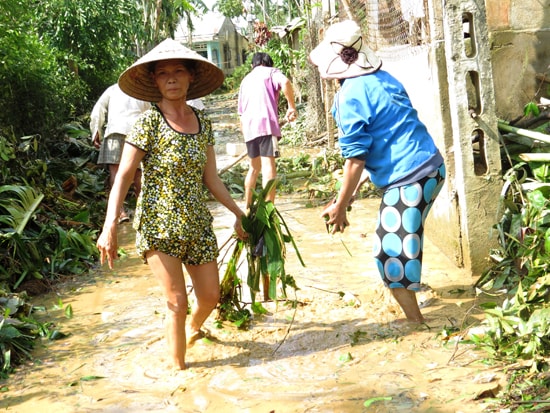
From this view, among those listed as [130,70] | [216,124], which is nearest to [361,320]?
[130,70]

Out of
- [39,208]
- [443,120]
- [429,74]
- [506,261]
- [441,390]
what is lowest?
[441,390]

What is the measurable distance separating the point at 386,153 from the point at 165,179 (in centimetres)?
135

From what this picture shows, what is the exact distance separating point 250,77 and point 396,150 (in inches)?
153

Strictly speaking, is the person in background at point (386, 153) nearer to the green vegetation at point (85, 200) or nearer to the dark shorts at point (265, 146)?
the green vegetation at point (85, 200)

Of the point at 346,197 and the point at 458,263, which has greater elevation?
the point at 346,197

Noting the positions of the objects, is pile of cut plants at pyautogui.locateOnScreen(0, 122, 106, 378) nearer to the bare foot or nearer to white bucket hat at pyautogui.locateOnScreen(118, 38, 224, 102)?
the bare foot

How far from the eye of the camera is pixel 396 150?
4.13 meters

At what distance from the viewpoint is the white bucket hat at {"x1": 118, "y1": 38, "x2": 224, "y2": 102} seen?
3.79 metres

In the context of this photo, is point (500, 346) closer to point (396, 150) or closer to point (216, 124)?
point (396, 150)

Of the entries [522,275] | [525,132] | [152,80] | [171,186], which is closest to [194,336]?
[171,186]

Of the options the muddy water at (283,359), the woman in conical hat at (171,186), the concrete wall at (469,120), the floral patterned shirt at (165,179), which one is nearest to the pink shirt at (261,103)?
the muddy water at (283,359)

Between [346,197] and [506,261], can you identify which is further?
[506,261]

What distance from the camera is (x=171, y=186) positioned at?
150 inches

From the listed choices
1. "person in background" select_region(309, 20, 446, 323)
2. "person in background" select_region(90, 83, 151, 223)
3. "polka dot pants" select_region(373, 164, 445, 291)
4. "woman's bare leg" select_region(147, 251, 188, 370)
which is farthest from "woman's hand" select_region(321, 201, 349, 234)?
"person in background" select_region(90, 83, 151, 223)
